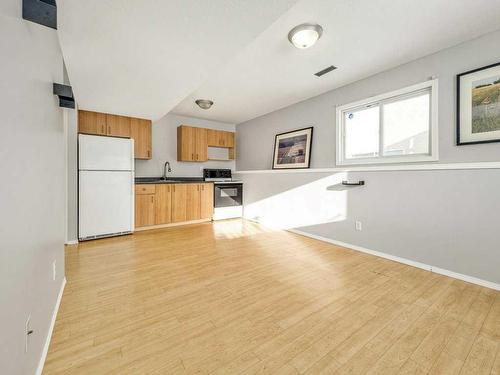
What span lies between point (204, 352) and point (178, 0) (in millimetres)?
2192

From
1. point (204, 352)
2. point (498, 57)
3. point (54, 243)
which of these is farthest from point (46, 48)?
point (498, 57)

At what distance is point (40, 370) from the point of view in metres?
1.12

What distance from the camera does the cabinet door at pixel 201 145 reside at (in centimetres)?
507

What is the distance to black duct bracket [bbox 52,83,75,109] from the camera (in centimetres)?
151

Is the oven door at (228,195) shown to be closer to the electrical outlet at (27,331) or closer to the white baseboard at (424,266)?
the white baseboard at (424,266)

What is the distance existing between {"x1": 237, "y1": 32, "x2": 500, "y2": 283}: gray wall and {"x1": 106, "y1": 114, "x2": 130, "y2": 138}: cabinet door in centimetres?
314

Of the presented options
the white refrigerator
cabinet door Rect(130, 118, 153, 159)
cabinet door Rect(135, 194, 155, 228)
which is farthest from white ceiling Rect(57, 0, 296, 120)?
cabinet door Rect(135, 194, 155, 228)

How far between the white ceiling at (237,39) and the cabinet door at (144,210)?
1.67 m

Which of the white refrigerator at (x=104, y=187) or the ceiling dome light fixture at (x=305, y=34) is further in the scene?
the white refrigerator at (x=104, y=187)

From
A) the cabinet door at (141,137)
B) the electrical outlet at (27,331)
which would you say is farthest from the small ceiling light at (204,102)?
the electrical outlet at (27,331)


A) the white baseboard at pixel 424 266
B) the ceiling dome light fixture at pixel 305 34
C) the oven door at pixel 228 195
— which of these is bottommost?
the white baseboard at pixel 424 266

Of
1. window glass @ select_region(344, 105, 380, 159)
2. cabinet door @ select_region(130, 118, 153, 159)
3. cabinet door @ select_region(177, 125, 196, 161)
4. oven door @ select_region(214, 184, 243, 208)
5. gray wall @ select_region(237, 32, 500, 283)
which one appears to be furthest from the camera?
oven door @ select_region(214, 184, 243, 208)

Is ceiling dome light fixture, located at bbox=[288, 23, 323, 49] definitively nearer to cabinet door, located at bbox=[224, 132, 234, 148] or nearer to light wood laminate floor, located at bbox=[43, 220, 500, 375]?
light wood laminate floor, located at bbox=[43, 220, 500, 375]

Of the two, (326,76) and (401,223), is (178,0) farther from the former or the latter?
(401,223)
